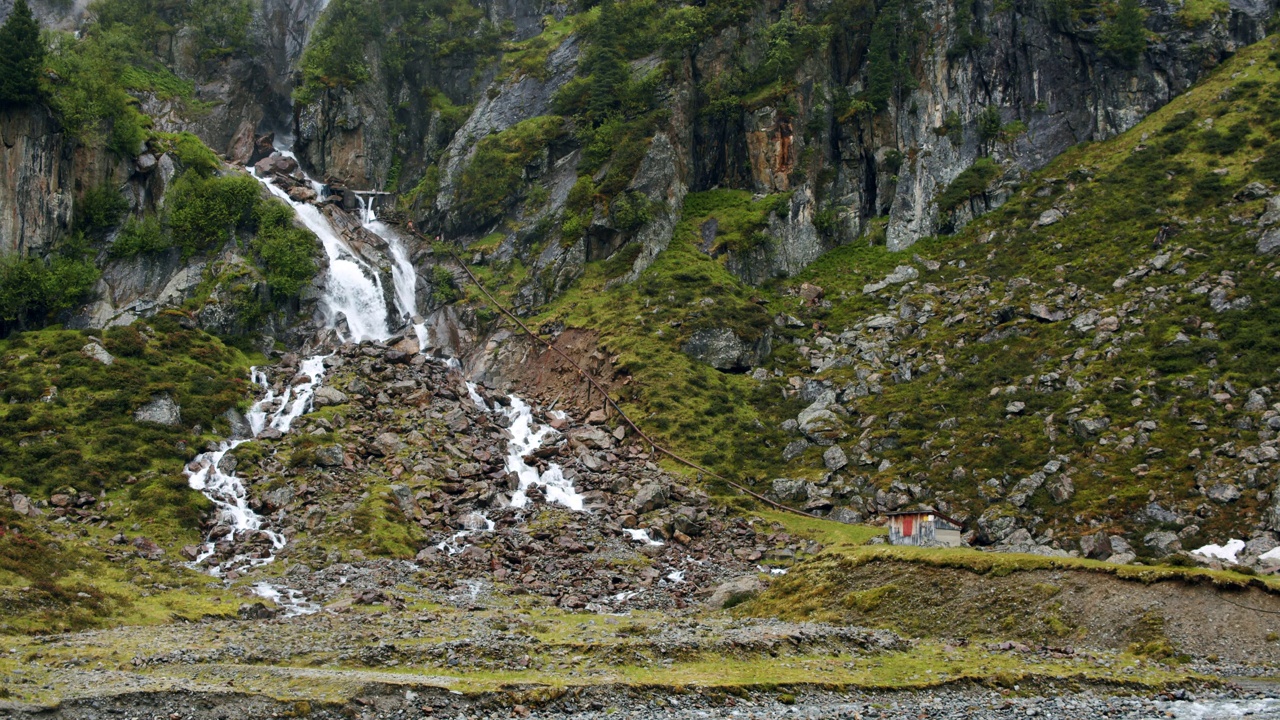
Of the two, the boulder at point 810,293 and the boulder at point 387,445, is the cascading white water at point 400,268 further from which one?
the boulder at point 810,293

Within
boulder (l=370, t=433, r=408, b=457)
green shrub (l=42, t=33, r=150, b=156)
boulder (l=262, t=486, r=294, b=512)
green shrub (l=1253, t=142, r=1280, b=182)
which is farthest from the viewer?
green shrub (l=42, t=33, r=150, b=156)

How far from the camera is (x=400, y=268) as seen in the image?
85438 millimetres

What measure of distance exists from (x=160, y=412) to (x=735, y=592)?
126ft

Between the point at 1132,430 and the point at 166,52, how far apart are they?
341ft

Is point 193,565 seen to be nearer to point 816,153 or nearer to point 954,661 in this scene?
point 954,661

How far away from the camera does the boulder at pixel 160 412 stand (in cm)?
5547

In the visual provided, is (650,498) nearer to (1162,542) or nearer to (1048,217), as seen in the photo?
(1162,542)

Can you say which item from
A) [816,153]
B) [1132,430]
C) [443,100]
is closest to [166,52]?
[443,100]

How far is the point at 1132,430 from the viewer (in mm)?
51344

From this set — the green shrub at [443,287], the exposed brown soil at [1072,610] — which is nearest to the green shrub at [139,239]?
the green shrub at [443,287]

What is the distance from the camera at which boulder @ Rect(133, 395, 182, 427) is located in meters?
55.5

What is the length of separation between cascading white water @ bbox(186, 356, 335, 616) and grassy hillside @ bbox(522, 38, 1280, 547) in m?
23.1

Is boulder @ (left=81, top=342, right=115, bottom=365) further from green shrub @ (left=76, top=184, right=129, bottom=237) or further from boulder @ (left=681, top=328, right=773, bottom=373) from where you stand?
boulder @ (left=681, top=328, right=773, bottom=373)

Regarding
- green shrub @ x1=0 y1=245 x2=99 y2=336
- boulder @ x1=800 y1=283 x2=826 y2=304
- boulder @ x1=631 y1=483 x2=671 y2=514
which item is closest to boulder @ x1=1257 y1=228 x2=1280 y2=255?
boulder @ x1=800 y1=283 x2=826 y2=304
